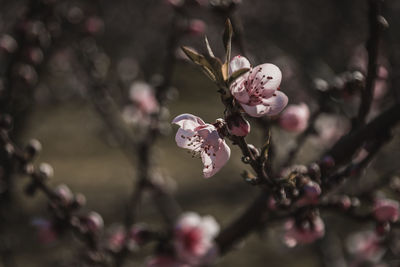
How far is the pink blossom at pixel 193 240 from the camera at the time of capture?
70.2 inches

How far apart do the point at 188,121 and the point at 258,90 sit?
0.69ft

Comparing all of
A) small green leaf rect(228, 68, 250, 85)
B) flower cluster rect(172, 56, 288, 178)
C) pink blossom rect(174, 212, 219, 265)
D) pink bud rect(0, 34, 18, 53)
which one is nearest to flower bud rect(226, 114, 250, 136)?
flower cluster rect(172, 56, 288, 178)

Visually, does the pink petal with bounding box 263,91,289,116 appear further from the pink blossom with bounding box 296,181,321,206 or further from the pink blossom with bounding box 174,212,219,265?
the pink blossom with bounding box 174,212,219,265

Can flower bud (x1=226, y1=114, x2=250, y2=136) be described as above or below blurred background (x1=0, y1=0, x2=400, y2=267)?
above

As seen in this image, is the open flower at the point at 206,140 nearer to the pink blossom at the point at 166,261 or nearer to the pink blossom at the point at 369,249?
the pink blossom at the point at 166,261

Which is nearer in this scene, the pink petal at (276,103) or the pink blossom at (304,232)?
the pink petal at (276,103)

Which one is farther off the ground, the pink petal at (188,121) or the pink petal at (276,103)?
the pink petal at (276,103)

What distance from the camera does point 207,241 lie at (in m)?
1.85

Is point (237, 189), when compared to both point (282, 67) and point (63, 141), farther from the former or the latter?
point (63, 141)

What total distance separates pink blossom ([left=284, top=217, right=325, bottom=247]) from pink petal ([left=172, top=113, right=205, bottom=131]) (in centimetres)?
68

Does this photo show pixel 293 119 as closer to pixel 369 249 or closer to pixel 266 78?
pixel 266 78

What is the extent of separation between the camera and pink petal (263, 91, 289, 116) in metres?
1.12

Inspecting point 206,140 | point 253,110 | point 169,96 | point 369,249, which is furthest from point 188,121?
point 369,249

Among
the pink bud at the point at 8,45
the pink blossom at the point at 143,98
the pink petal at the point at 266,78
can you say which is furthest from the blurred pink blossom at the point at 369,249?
the pink bud at the point at 8,45
